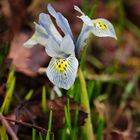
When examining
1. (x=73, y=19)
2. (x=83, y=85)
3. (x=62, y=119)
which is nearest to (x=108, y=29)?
(x=83, y=85)

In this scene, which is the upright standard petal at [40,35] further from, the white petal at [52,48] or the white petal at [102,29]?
the white petal at [102,29]

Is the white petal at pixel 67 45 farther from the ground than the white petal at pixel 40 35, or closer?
closer

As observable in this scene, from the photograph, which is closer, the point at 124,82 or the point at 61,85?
the point at 61,85

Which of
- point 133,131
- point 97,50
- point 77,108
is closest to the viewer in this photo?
point 77,108

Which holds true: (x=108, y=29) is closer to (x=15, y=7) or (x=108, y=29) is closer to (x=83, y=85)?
(x=83, y=85)

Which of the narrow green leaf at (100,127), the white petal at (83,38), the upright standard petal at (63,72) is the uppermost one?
the white petal at (83,38)

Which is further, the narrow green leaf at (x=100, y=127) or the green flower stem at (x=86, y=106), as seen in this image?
the narrow green leaf at (x=100, y=127)

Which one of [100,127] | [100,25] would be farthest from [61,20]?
[100,127]

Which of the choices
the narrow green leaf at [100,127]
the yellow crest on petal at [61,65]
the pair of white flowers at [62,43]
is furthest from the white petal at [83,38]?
the narrow green leaf at [100,127]
